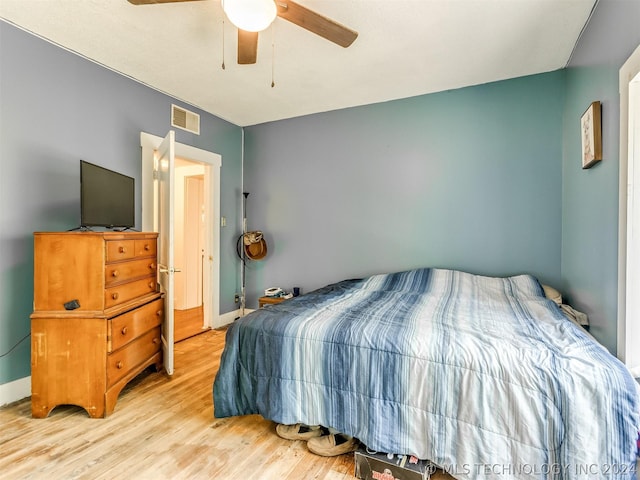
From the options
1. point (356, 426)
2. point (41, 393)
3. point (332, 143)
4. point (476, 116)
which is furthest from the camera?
point (332, 143)

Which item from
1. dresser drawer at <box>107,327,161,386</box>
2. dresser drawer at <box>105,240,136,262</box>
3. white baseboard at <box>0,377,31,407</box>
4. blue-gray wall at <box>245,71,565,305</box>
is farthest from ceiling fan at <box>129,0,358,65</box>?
white baseboard at <box>0,377,31,407</box>

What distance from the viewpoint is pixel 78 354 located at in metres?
2.06

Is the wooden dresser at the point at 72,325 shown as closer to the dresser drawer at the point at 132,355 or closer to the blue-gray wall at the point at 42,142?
the dresser drawer at the point at 132,355

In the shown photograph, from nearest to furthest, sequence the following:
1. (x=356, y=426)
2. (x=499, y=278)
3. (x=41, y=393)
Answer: (x=356, y=426) → (x=41, y=393) → (x=499, y=278)

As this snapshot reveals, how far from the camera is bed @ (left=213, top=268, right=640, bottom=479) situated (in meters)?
1.29

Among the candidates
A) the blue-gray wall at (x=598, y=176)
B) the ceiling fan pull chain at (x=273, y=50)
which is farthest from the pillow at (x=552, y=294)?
the ceiling fan pull chain at (x=273, y=50)

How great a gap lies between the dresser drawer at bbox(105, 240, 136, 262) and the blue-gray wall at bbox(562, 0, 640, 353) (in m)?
2.91

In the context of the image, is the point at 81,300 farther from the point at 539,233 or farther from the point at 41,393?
the point at 539,233

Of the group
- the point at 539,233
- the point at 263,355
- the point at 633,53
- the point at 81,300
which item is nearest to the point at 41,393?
the point at 81,300

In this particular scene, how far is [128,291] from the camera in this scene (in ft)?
7.66

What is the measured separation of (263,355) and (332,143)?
2.65 m

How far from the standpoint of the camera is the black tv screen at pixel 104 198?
2.19 m

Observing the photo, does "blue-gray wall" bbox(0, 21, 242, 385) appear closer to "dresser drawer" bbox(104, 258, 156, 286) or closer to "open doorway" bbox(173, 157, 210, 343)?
"dresser drawer" bbox(104, 258, 156, 286)

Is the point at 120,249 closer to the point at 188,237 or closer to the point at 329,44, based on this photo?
the point at 329,44
